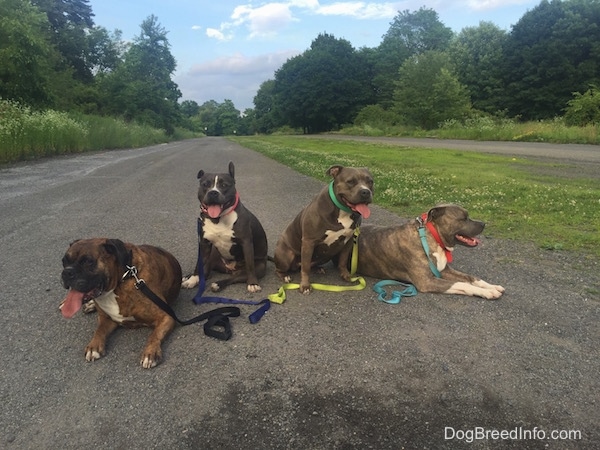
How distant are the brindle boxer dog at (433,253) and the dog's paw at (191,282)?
2.21 m

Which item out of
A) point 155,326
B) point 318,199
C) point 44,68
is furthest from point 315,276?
point 44,68

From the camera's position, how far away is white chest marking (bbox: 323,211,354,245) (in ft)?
16.3

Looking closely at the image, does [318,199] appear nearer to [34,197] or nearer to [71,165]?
[34,197]

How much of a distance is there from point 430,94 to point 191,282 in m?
45.9

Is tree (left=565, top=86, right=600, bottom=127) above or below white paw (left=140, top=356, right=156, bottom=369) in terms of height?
above

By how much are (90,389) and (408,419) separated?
7.53ft

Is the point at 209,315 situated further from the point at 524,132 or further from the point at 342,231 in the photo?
the point at 524,132

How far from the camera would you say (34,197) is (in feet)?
35.4

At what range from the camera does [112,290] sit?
3.58 m

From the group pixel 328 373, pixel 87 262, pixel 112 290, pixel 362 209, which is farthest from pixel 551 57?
pixel 87 262

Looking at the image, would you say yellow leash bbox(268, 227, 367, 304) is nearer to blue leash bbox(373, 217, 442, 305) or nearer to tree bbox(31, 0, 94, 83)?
blue leash bbox(373, 217, 442, 305)

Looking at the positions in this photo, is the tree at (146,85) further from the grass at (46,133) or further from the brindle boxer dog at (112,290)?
the brindle boxer dog at (112,290)

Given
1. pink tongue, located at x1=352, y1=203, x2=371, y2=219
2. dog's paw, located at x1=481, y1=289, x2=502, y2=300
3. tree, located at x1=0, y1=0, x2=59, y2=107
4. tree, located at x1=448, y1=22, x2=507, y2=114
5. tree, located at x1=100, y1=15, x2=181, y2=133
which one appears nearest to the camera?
dog's paw, located at x1=481, y1=289, x2=502, y2=300

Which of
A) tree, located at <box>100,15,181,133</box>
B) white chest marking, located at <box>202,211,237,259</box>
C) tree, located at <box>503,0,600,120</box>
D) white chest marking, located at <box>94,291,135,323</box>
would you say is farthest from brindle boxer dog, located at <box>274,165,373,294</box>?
tree, located at <box>503,0,600,120</box>
